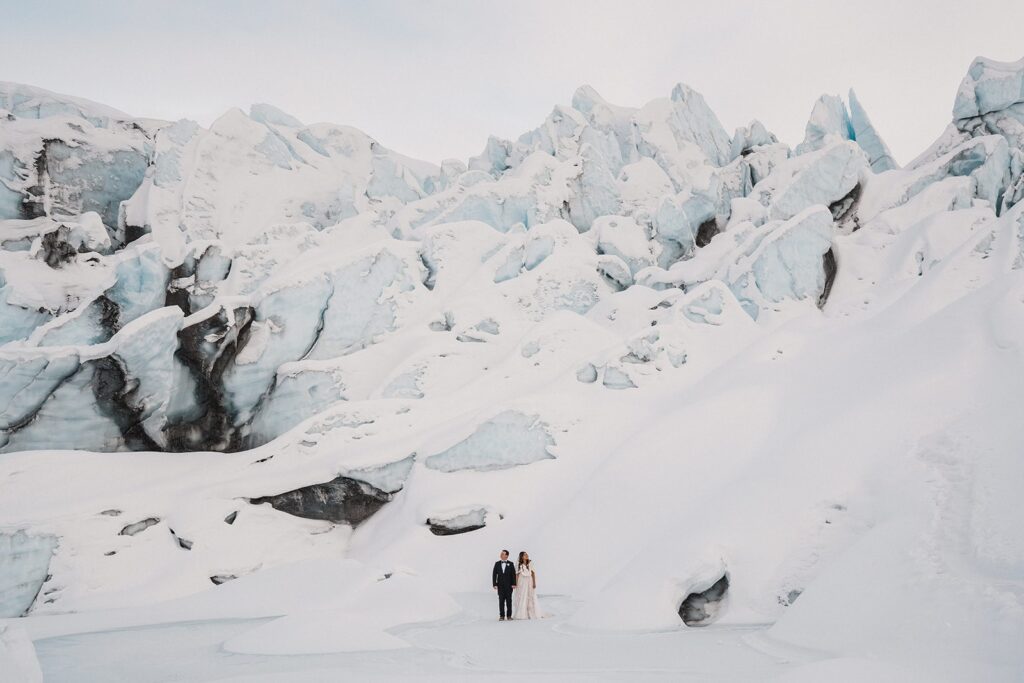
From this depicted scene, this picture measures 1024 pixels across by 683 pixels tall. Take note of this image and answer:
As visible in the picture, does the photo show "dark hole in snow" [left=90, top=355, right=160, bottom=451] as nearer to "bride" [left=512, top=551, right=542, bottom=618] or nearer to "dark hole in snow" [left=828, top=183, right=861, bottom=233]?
"bride" [left=512, top=551, right=542, bottom=618]

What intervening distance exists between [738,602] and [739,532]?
55.2 inches

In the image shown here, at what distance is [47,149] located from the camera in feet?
141

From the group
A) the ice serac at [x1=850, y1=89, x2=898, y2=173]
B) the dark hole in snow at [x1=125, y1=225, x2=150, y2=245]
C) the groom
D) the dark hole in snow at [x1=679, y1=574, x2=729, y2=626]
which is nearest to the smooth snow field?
the dark hole in snow at [x1=679, y1=574, x2=729, y2=626]

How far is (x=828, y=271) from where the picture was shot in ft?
92.4

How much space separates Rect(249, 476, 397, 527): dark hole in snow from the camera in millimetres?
19250

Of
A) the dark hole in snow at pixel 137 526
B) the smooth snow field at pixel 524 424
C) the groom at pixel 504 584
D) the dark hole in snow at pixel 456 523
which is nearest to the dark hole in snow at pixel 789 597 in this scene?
the smooth snow field at pixel 524 424

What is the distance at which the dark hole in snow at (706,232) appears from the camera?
39.4 metres

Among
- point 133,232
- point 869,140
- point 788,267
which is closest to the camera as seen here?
point 788,267

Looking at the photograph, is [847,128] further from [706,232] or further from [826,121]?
[706,232]

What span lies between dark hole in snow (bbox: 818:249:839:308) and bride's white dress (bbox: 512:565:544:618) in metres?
21.3

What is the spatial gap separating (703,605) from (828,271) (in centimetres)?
2244

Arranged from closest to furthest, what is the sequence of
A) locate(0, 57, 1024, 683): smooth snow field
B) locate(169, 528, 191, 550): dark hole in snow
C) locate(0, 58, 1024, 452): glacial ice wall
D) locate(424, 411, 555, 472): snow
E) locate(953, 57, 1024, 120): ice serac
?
locate(0, 57, 1024, 683): smooth snow field, locate(169, 528, 191, 550): dark hole in snow, locate(424, 411, 555, 472): snow, locate(0, 58, 1024, 452): glacial ice wall, locate(953, 57, 1024, 120): ice serac

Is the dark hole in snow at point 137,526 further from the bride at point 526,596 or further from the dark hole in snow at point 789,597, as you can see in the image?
the dark hole in snow at point 789,597

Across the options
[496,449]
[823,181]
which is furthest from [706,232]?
[496,449]
